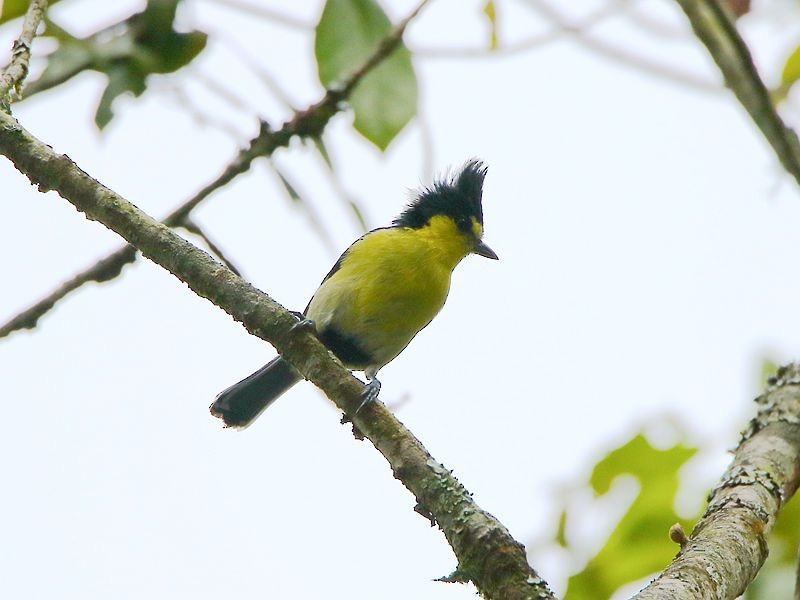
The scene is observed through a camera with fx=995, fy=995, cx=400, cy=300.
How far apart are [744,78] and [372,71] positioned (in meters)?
1.30

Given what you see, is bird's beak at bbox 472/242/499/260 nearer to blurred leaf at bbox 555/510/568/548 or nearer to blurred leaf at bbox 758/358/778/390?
blurred leaf at bbox 758/358/778/390

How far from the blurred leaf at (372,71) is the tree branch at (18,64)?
0.91 meters

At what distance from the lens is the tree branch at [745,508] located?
1.94 meters

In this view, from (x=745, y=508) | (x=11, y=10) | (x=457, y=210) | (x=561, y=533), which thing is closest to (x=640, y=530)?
(x=561, y=533)

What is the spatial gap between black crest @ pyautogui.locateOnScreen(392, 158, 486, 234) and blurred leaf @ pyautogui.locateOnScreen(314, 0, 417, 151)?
1248 mm

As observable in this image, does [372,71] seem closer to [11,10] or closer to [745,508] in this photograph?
[11,10]

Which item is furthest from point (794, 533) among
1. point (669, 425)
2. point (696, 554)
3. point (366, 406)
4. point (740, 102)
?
point (366, 406)

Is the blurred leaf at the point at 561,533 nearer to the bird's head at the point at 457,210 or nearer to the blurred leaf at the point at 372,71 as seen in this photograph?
the blurred leaf at the point at 372,71

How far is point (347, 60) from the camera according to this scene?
10.7 ft

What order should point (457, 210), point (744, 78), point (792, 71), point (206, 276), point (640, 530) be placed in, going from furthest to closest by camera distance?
point (457, 210) < point (792, 71) < point (640, 530) < point (744, 78) < point (206, 276)

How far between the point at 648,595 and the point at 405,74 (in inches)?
81.1

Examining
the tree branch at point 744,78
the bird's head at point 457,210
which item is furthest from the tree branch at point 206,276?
the bird's head at point 457,210

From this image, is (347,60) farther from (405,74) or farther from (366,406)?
(366,406)

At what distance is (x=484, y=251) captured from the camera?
182 inches
